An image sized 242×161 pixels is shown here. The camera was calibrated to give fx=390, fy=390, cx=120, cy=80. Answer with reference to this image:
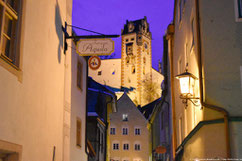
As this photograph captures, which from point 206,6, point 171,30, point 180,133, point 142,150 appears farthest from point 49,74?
point 142,150

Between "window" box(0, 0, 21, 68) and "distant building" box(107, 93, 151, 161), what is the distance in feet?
149

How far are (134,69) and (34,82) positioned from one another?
92113mm

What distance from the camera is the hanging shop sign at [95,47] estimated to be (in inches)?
426

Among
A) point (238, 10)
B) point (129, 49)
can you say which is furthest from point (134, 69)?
point (238, 10)

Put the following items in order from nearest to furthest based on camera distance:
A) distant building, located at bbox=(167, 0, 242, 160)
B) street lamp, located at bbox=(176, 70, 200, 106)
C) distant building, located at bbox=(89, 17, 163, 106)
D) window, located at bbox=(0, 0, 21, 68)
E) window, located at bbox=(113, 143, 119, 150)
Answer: window, located at bbox=(0, 0, 21, 68) < distant building, located at bbox=(167, 0, 242, 160) < street lamp, located at bbox=(176, 70, 200, 106) < window, located at bbox=(113, 143, 119, 150) < distant building, located at bbox=(89, 17, 163, 106)

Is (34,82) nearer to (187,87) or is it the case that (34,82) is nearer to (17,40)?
(17,40)

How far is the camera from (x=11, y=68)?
698 centimetres

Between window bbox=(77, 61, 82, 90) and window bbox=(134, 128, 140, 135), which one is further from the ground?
window bbox=(134, 128, 140, 135)

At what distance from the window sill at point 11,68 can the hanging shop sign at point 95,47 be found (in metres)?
3.52

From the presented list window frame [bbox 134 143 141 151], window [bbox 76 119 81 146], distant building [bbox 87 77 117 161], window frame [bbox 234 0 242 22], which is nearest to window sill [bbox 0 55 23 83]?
window frame [bbox 234 0 242 22]

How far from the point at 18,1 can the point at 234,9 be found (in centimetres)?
512

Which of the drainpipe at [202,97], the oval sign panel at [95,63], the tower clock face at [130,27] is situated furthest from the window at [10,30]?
the tower clock face at [130,27]

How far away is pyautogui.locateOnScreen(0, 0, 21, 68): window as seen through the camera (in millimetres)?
6874

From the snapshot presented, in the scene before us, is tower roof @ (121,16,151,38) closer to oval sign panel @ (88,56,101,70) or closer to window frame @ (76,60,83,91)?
window frame @ (76,60,83,91)
